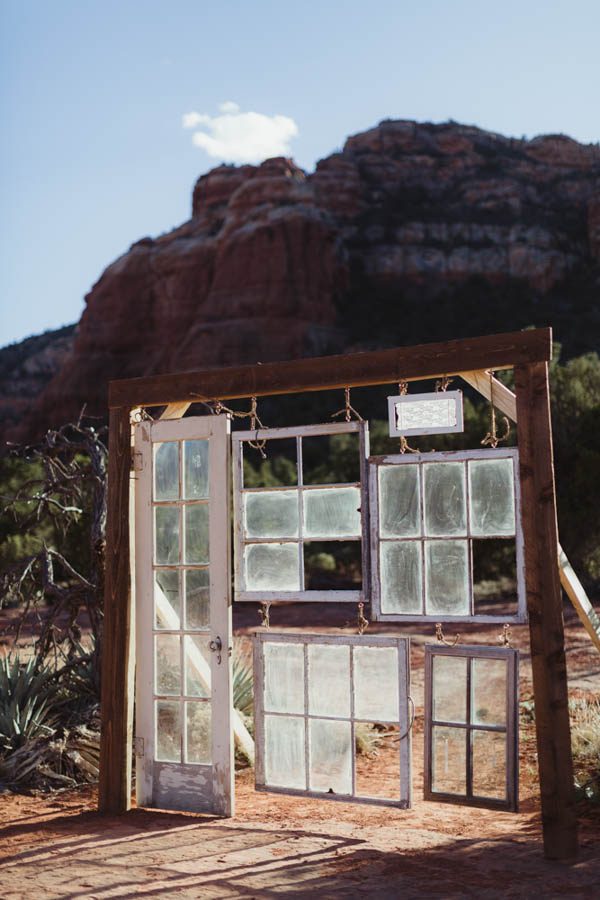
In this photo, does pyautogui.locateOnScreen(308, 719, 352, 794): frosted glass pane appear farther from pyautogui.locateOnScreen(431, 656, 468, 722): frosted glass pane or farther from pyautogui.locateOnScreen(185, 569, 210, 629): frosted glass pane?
pyautogui.locateOnScreen(185, 569, 210, 629): frosted glass pane

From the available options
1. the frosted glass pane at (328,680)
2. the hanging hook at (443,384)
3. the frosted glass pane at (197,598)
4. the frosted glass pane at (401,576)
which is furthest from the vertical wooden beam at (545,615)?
the frosted glass pane at (197,598)

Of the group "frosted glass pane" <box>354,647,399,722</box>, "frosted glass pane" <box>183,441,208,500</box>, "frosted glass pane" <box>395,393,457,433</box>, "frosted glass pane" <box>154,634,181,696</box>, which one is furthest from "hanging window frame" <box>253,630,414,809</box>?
"frosted glass pane" <box>395,393,457,433</box>

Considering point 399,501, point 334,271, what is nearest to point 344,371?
point 399,501

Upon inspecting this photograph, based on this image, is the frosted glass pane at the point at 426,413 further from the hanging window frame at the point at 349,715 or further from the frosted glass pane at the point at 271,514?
the hanging window frame at the point at 349,715

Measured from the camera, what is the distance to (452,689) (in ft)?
15.8

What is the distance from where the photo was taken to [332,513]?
507 cm

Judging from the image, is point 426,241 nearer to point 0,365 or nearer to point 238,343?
point 238,343

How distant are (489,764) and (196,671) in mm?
1769

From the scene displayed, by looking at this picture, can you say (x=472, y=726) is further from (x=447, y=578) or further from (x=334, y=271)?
(x=334, y=271)

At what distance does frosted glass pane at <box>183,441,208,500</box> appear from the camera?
17.6 ft

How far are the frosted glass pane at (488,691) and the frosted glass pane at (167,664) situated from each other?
1.76 meters

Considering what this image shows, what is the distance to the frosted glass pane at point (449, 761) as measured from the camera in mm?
4750

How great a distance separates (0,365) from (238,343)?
63.3 feet

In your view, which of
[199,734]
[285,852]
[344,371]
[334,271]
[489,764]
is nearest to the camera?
[285,852]
